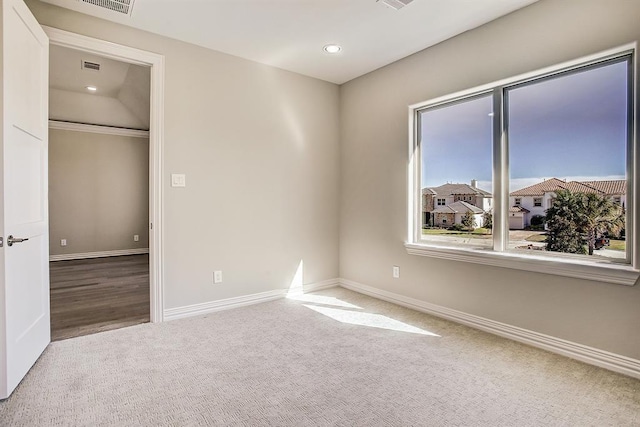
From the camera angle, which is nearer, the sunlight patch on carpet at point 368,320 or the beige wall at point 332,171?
Result: the beige wall at point 332,171

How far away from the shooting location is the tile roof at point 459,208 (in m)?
3.12

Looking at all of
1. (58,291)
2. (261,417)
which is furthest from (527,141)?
(58,291)

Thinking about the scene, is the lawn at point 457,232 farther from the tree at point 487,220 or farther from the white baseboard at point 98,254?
the white baseboard at point 98,254

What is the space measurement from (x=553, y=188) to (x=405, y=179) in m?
1.33

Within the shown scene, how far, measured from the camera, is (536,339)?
2568 mm

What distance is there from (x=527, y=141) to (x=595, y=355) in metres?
1.63

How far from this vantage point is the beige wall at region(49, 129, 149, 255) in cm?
615

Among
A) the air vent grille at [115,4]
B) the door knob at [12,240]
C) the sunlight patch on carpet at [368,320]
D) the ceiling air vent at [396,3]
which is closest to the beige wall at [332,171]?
the air vent grille at [115,4]

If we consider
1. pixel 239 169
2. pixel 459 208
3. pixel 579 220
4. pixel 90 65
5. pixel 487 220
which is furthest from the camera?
pixel 90 65

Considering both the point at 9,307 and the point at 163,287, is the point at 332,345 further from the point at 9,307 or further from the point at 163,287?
the point at 9,307

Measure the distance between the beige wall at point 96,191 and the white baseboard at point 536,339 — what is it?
575 cm

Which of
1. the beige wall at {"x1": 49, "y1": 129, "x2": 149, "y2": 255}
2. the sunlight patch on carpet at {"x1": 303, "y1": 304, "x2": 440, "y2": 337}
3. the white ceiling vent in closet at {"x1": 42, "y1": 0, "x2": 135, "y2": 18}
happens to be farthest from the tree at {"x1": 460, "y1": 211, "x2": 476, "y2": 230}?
the beige wall at {"x1": 49, "y1": 129, "x2": 149, "y2": 255}

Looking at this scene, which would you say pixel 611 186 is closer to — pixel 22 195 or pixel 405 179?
pixel 405 179

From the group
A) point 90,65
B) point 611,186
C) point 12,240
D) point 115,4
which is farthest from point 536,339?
point 90,65
